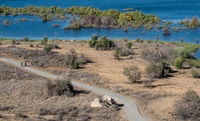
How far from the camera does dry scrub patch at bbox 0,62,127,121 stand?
26.8 meters

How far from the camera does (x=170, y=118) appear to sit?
90.3 ft

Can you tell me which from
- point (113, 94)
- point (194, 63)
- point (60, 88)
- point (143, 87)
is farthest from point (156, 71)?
point (60, 88)

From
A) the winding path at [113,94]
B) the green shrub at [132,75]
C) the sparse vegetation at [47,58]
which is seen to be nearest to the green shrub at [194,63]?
the green shrub at [132,75]

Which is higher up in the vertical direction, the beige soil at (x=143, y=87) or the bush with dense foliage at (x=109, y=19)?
the bush with dense foliage at (x=109, y=19)

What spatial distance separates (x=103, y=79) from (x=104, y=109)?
9439 millimetres

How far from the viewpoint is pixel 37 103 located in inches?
1238

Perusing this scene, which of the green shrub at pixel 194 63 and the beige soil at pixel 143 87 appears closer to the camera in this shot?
the beige soil at pixel 143 87

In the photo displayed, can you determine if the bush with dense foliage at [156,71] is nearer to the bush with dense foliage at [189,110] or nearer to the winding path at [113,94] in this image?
the winding path at [113,94]

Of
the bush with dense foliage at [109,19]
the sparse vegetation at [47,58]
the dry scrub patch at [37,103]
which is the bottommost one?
the dry scrub patch at [37,103]

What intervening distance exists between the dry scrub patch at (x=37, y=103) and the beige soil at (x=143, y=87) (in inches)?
116

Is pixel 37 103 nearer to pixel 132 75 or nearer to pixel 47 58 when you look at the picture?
pixel 132 75

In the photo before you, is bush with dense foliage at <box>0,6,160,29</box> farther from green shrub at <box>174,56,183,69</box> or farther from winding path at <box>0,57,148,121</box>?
winding path at <box>0,57,148,121</box>

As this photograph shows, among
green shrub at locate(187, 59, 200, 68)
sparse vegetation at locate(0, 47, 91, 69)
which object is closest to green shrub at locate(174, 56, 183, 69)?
green shrub at locate(187, 59, 200, 68)

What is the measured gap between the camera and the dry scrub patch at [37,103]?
26.8m
